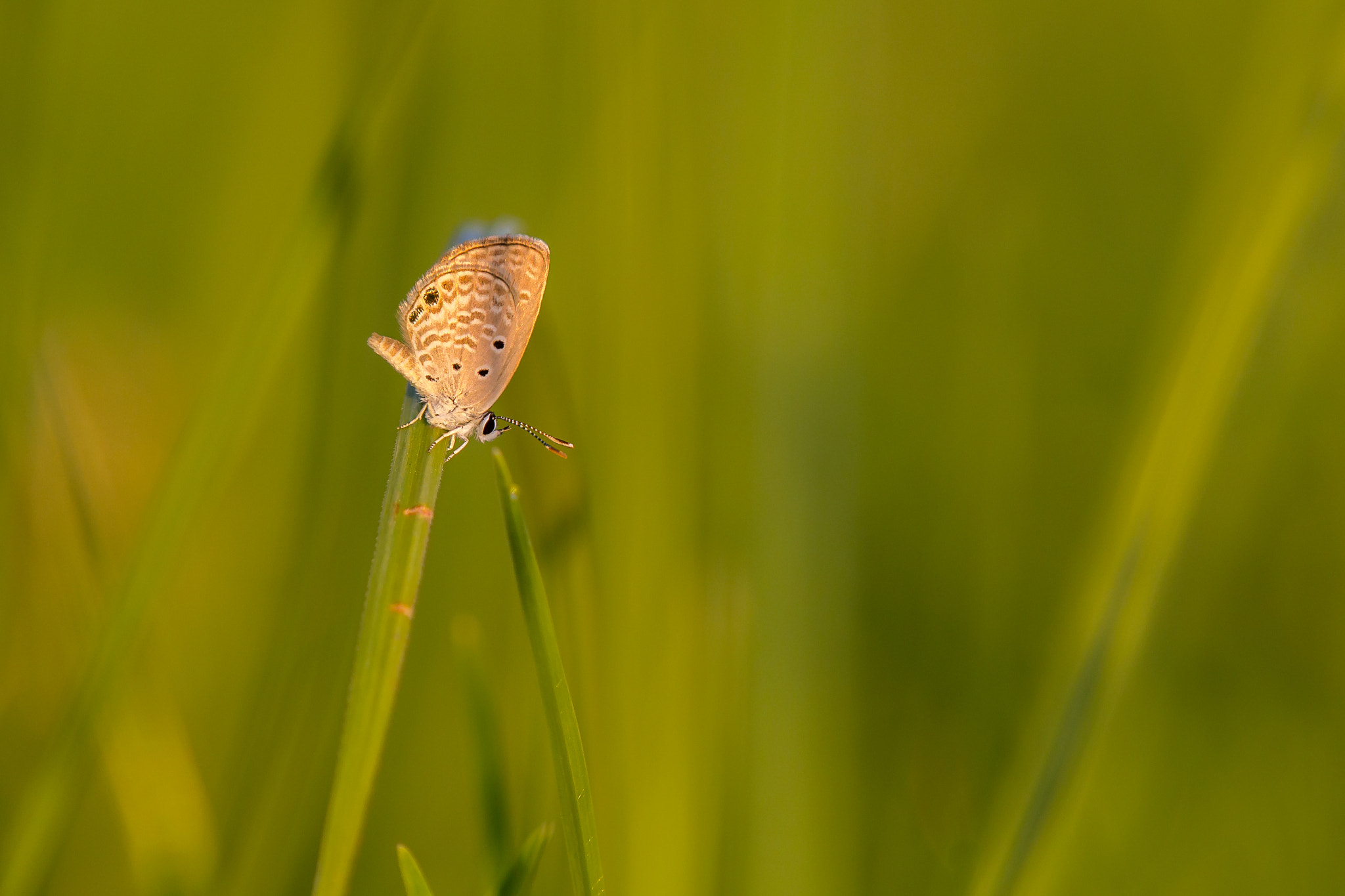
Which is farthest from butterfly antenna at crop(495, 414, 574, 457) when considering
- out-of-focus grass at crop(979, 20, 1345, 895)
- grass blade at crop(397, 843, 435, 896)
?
out-of-focus grass at crop(979, 20, 1345, 895)

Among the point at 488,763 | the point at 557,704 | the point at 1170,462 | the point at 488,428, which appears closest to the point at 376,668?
the point at 557,704

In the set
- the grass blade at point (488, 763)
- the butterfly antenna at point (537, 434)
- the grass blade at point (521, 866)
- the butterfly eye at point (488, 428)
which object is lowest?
the grass blade at point (521, 866)

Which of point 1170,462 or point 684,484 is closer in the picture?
point 1170,462

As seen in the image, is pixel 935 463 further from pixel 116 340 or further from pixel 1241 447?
pixel 116 340

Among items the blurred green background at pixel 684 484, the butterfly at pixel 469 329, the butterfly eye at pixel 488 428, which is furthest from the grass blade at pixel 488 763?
the butterfly eye at pixel 488 428

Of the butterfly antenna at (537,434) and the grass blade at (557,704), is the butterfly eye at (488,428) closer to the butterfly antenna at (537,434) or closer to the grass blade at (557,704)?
the butterfly antenna at (537,434)

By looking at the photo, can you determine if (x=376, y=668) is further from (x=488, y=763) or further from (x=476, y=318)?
(x=476, y=318)

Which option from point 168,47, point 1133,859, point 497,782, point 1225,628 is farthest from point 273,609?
point 168,47
